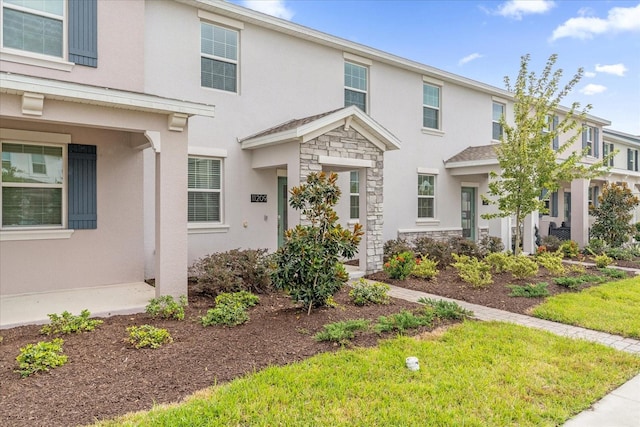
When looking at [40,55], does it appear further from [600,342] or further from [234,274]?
[600,342]

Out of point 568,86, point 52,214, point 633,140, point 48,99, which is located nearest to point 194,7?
point 48,99

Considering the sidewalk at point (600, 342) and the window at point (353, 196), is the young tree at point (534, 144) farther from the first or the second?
the sidewalk at point (600, 342)

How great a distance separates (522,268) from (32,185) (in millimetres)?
10285

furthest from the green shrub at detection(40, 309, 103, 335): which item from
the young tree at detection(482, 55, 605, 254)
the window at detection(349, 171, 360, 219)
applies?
the young tree at detection(482, 55, 605, 254)

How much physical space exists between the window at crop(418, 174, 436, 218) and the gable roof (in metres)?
3.95

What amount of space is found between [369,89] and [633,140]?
2175 centimetres

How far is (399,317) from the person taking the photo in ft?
18.8

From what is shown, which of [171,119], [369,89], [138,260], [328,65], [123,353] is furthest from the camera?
[369,89]

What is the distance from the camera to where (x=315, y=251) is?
5840mm

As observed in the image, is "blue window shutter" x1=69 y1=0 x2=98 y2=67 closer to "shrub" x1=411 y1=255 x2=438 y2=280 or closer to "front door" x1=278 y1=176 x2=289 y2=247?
"front door" x1=278 y1=176 x2=289 y2=247

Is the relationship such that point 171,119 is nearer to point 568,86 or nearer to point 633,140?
point 568,86

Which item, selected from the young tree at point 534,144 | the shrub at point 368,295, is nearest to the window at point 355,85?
the young tree at point 534,144

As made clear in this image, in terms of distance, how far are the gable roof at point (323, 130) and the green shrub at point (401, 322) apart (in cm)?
420

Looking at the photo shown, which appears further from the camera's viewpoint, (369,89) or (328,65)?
(369,89)
